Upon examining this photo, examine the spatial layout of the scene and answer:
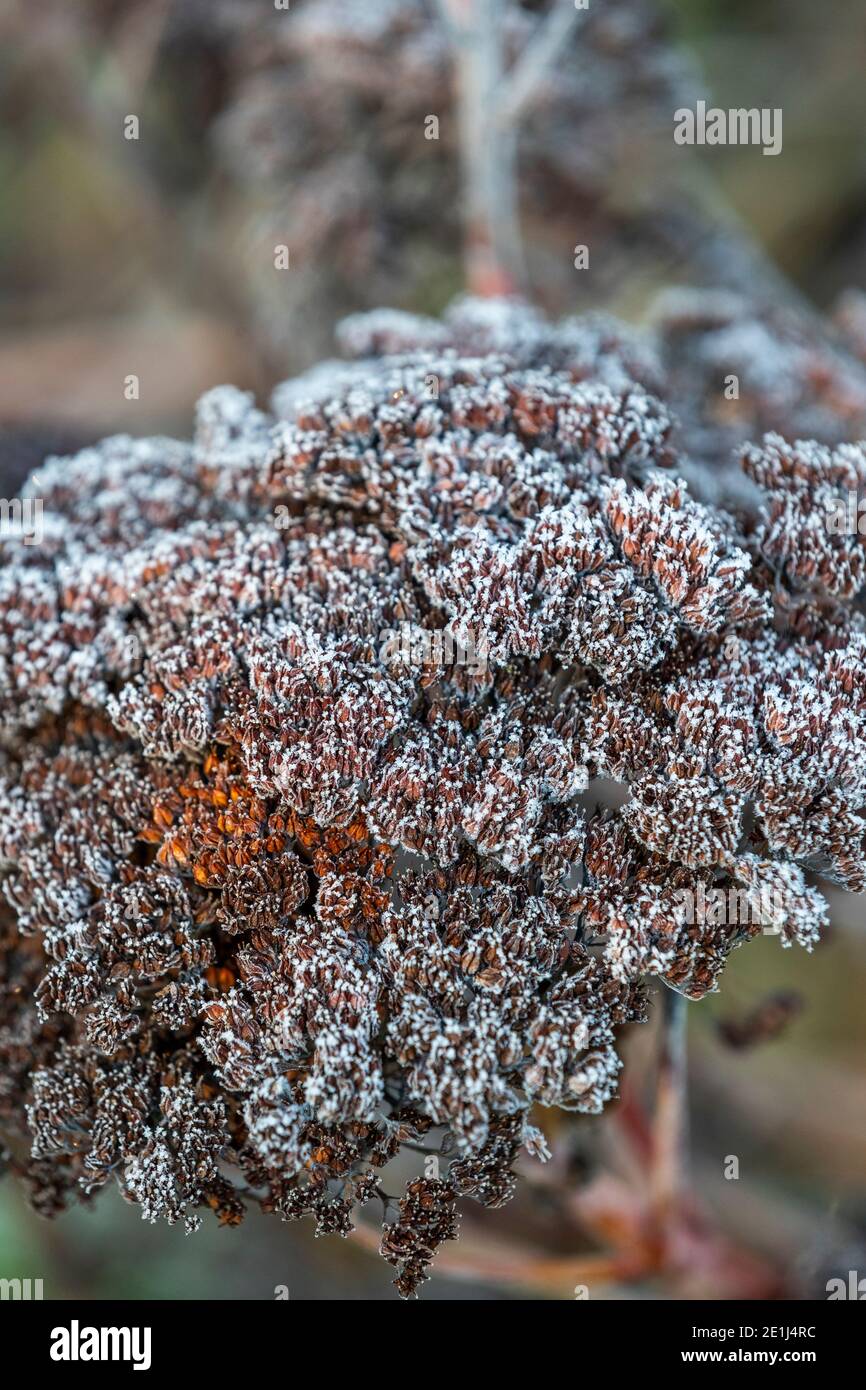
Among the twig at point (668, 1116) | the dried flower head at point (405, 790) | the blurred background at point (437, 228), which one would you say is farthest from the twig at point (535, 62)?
the twig at point (668, 1116)

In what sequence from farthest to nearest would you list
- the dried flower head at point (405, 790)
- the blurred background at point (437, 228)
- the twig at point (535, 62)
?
1. the blurred background at point (437, 228)
2. the twig at point (535, 62)
3. the dried flower head at point (405, 790)

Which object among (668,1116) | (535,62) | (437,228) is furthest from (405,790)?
(437,228)

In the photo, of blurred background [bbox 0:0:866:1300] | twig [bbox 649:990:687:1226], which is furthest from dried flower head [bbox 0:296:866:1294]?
blurred background [bbox 0:0:866:1300]

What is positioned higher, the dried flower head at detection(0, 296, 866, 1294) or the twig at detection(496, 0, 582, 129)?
the twig at detection(496, 0, 582, 129)

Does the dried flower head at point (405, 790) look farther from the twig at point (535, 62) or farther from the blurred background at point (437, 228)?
the twig at point (535, 62)

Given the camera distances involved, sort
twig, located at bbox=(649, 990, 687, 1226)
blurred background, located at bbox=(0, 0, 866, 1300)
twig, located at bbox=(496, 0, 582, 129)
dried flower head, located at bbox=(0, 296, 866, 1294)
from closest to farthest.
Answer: dried flower head, located at bbox=(0, 296, 866, 1294), twig, located at bbox=(649, 990, 687, 1226), twig, located at bbox=(496, 0, 582, 129), blurred background, located at bbox=(0, 0, 866, 1300)

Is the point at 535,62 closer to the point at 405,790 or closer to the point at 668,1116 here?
the point at 405,790

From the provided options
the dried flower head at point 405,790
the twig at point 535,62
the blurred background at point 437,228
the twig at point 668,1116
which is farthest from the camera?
the blurred background at point 437,228

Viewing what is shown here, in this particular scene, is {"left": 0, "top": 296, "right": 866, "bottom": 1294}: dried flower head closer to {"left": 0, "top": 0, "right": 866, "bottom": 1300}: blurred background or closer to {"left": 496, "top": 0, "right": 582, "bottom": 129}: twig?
{"left": 0, "top": 0, "right": 866, "bottom": 1300}: blurred background
